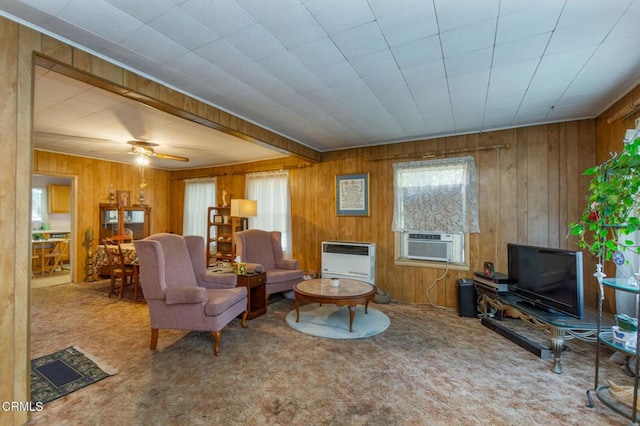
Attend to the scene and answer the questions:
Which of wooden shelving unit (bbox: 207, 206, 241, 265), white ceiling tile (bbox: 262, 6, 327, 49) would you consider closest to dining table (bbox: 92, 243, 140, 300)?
wooden shelving unit (bbox: 207, 206, 241, 265)

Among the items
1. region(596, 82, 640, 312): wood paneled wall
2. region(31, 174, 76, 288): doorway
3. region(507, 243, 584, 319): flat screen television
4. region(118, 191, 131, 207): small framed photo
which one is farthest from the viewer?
region(31, 174, 76, 288): doorway

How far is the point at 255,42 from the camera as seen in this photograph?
76.5 inches

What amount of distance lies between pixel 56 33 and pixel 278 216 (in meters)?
3.97

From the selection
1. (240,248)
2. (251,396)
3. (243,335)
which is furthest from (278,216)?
(251,396)

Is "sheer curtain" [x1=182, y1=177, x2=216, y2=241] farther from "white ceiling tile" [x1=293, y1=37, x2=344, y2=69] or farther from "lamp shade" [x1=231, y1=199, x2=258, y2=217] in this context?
"white ceiling tile" [x1=293, y1=37, x2=344, y2=69]

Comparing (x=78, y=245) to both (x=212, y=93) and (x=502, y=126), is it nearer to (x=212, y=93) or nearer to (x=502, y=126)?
(x=212, y=93)

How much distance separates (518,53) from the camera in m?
2.09

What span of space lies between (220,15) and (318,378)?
261 centimetres

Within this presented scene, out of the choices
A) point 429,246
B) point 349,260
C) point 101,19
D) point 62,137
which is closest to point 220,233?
point 62,137

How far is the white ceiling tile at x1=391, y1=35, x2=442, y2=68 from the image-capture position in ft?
6.36

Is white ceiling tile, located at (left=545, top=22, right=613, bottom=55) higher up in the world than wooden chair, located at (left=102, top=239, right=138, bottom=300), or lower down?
higher up

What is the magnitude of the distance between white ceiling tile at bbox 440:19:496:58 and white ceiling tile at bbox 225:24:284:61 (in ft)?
3.72

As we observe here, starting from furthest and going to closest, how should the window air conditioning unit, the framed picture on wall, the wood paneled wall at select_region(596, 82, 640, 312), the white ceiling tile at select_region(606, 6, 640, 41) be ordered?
the framed picture on wall, the window air conditioning unit, the wood paneled wall at select_region(596, 82, 640, 312), the white ceiling tile at select_region(606, 6, 640, 41)

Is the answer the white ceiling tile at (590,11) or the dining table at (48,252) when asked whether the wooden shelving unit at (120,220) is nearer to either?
the dining table at (48,252)
